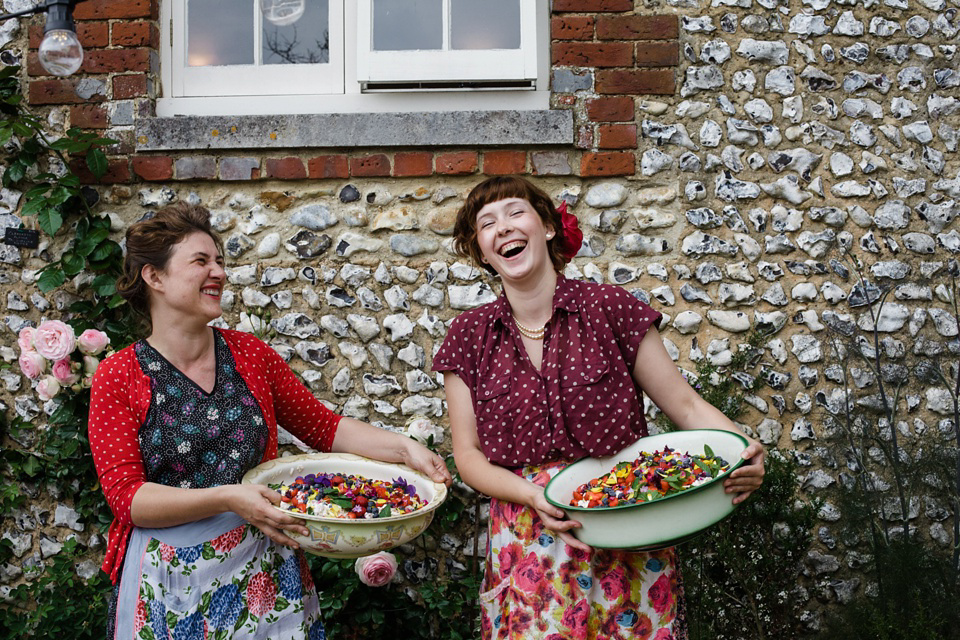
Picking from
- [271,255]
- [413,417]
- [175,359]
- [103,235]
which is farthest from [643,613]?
[103,235]

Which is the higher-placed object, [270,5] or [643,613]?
[270,5]

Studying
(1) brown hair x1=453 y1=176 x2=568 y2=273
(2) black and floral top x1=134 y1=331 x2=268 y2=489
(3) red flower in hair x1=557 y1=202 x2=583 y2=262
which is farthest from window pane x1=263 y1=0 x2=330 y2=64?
(2) black and floral top x1=134 y1=331 x2=268 y2=489

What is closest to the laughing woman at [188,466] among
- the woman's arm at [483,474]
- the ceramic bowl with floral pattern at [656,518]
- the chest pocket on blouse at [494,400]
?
the woman's arm at [483,474]

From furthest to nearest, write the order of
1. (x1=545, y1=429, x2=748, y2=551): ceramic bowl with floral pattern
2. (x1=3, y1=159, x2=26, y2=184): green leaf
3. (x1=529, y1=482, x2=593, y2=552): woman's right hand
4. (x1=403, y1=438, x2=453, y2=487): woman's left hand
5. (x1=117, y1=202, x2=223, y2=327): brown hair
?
(x1=3, y1=159, x2=26, y2=184): green leaf < (x1=403, y1=438, x2=453, y2=487): woman's left hand < (x1=117, y1=202, x2=223, y2=327): brown hair < (x1=529, y1=482, x2=593, y2=552): woman's right hand < (x1=545, y1=429, x2=748, y2=551): ceramic bowl with floral pattern

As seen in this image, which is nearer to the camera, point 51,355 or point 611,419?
point 611,419

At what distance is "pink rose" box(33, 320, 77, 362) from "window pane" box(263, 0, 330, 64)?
4.60 ft

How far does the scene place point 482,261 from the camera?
2564 millimetres

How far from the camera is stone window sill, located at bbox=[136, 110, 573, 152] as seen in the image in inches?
142

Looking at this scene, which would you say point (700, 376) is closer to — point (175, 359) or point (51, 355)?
point (175, 359)

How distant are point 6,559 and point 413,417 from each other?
1.82 metres

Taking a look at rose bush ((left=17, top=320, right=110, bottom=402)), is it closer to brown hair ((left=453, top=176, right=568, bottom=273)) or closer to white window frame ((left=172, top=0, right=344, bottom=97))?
white window frame ((left=172, top=0, right=344, bottom=97))

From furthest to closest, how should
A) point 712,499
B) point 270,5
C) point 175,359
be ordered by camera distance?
point 270,5 → point 175,359 → point 712,499

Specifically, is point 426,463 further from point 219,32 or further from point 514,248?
point 219,32

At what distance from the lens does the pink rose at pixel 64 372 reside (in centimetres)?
337
